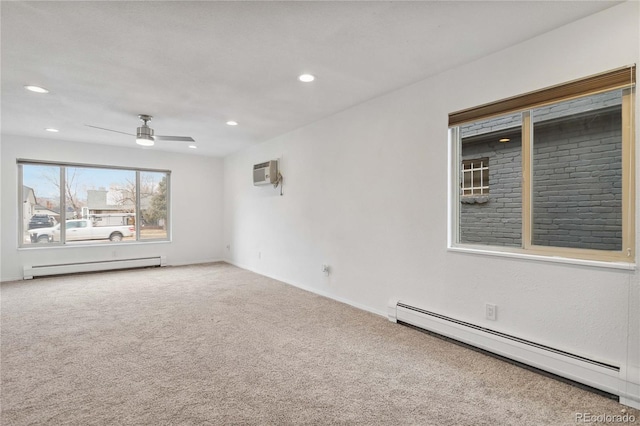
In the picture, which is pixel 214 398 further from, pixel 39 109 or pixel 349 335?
pixel 39 109

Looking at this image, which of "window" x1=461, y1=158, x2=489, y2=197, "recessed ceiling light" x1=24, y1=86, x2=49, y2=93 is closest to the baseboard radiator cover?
"window" x1=461, y1=158, x2=489, y2=197

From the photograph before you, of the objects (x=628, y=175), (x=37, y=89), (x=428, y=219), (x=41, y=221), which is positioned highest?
(x=37, y=89)

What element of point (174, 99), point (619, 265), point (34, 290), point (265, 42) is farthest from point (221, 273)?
point (619, 265)

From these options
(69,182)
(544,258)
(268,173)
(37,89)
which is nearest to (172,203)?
(69,182)

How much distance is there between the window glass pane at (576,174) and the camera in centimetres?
235

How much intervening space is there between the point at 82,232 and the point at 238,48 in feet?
18.4

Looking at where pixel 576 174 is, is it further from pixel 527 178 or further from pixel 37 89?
pixel 37 89

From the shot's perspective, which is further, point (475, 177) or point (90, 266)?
point (90, 266)

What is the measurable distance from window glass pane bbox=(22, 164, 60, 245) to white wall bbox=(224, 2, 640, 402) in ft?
13.1

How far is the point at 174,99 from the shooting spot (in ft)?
12.0

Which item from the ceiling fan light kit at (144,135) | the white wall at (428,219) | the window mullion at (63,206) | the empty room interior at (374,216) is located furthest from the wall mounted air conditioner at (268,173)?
the window mullion at (63,206)

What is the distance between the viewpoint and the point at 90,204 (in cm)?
626

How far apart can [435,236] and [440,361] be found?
1.10m

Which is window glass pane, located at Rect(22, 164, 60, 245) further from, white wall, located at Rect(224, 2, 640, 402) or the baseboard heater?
white wall, located at Rect(224, 2, 640, 402)
